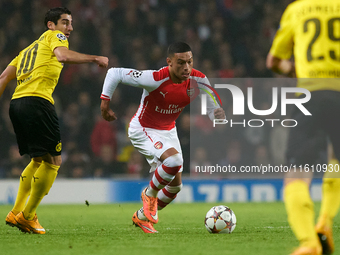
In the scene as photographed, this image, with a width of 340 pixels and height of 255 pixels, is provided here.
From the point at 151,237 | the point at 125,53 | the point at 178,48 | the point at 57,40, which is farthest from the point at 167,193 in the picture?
the point at 125,53

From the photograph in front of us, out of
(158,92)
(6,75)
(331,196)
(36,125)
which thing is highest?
(6,75)

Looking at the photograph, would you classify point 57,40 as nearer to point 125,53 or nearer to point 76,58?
point 76,58

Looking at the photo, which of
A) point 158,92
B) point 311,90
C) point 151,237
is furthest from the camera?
point 158,92

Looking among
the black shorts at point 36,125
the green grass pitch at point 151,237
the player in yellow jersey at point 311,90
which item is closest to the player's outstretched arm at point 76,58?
the black shorts at point 36,125

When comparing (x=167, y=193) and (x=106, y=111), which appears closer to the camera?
(x=106, y=111)

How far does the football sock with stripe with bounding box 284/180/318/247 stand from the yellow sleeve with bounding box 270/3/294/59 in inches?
36.3

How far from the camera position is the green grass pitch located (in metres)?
4.25

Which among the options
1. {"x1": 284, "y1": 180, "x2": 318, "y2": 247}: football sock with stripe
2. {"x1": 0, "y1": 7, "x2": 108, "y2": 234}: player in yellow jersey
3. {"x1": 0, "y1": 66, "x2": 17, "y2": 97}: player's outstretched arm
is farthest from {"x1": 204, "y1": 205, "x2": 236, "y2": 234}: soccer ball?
{"x1": 0, "y1": 66, "x2": 17, "y2": 97}: player's outstretched arm

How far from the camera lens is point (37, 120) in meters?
5.51

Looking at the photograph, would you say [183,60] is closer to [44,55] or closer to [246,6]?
[44,55]

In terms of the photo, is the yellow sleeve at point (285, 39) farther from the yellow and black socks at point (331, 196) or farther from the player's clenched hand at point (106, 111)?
the player's clenched hand at point (106, 111)

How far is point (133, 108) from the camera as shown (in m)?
11.9

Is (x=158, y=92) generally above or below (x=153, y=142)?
above

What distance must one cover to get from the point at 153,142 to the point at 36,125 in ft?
4.38
